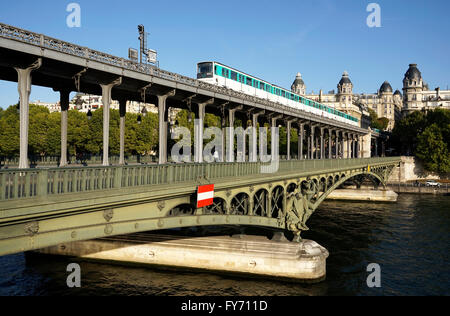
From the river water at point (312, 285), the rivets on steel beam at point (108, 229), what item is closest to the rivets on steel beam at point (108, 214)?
the rivets on steel beam at point (108, 229)

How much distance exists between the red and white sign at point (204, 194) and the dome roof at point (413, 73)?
19268cm

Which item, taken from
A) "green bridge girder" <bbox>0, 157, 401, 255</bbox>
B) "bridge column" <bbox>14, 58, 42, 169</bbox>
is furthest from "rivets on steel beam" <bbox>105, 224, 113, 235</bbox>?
"bridge column" <bbox>14, 58, 42, 169</bbox>

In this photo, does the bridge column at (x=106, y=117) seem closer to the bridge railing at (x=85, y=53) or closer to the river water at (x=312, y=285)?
the bridge railing at (x=85, y=53)

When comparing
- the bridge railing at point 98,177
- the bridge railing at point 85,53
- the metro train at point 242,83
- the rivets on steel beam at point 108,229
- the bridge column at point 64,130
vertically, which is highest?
the metro train at point 242,83

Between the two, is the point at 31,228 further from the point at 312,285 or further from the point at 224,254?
the point at 312,285

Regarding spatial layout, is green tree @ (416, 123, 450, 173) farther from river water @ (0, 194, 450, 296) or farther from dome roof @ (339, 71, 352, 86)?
dome roof @ (339, 71, 352, 86)

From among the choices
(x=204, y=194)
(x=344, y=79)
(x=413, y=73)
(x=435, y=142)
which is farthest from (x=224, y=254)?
(x=413, y=73)

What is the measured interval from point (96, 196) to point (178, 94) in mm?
12631

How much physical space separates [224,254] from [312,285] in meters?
6.25

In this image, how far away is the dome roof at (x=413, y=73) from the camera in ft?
609

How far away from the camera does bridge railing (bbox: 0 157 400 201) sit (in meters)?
11.3
